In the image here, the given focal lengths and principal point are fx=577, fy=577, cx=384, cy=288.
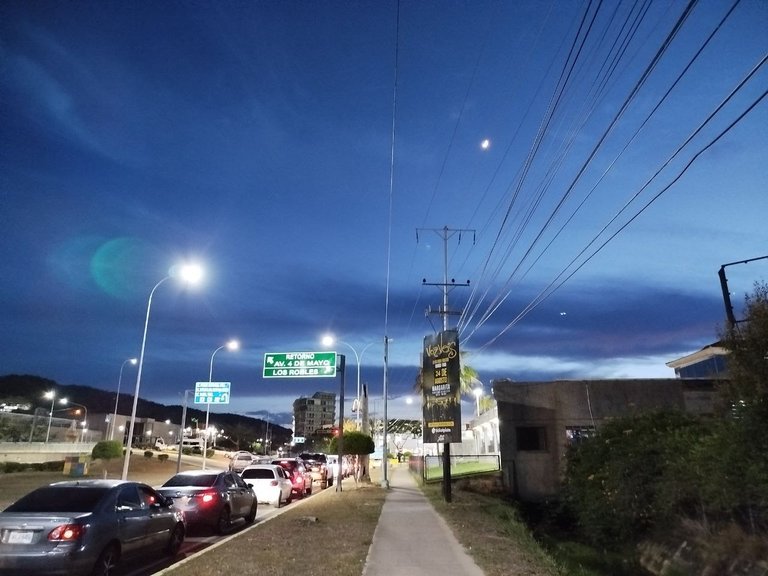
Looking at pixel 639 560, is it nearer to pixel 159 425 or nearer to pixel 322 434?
pixel 322 434

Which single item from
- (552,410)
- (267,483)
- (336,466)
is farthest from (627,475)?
(336,466)

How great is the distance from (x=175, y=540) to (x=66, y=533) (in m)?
3.41

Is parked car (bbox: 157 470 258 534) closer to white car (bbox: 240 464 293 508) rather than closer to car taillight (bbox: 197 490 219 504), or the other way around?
car taillight (bbox: 197 490 219 504)

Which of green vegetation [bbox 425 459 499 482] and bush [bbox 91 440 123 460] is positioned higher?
bush [bbox 91 440 123 460]

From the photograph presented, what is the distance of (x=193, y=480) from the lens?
1395 cm

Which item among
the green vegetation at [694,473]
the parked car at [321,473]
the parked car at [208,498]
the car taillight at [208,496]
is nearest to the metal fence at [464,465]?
the parked car at [321,473]

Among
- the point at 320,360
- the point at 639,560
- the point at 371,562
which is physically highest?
the point at 320,360

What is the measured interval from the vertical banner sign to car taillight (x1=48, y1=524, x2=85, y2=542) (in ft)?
52.6

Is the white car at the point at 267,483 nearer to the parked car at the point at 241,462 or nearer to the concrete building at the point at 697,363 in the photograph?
the parked car at the point at 241,462

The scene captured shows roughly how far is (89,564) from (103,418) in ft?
368

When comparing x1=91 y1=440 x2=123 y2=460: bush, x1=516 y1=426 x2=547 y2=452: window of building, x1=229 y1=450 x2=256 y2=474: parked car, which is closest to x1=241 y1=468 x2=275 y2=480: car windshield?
x1=516 y1=426 x2=547 y2=452: window of building

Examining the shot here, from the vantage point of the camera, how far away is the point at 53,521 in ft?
25.7

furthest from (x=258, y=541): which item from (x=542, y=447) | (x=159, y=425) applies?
(x=159, y=425)

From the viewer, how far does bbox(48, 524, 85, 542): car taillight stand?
7.73 meters
